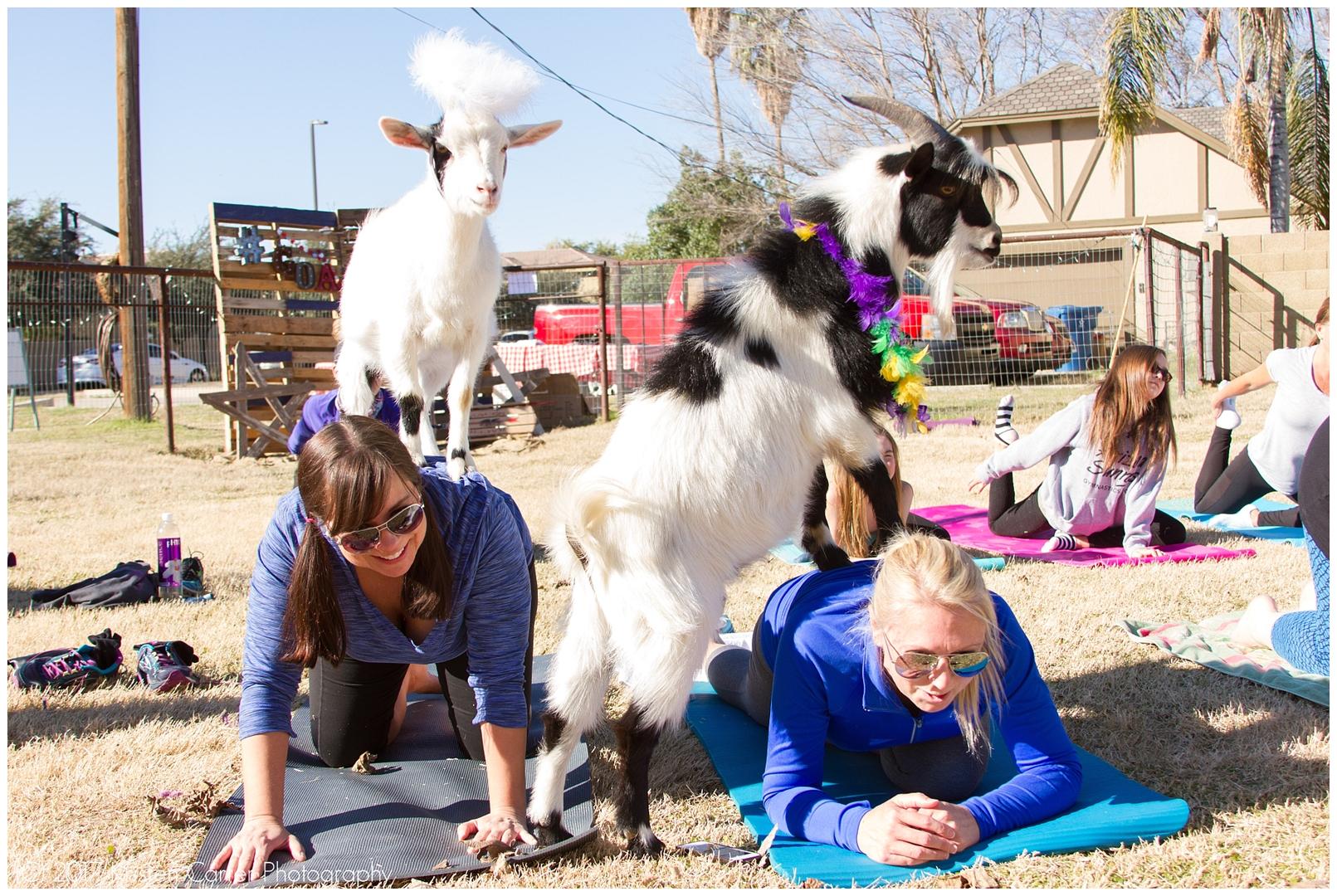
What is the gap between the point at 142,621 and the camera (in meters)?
4.96

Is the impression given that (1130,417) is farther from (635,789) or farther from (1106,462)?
(635,789)

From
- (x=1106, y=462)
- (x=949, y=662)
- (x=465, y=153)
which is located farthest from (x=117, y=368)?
(x=949, y=662)

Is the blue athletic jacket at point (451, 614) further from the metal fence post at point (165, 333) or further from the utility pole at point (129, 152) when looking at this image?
the utility pole at point (129, 152)

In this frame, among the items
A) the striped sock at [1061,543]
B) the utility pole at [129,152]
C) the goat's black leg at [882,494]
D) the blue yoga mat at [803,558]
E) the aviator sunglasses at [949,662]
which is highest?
the utility pole at [129,152]

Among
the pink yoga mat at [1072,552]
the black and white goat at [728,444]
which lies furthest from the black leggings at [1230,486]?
the black and white goat at [728,444]

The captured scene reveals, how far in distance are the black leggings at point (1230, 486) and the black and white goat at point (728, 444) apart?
4056mm

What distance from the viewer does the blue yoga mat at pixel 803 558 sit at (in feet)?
17.9

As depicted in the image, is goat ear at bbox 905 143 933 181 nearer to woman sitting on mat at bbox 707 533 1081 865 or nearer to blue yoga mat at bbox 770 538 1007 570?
woman sitting on mat at bbox 707 533 1081 865

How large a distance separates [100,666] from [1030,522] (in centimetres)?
479

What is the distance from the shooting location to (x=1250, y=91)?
17.7 m

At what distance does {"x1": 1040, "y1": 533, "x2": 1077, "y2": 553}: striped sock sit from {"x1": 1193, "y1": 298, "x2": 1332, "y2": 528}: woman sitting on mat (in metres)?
1.12

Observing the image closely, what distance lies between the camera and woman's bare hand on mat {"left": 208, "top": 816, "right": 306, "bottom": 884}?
245cm

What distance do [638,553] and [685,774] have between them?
0.95 metres

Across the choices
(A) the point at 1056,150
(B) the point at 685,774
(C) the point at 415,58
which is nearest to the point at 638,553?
(B) the point at 685,774
